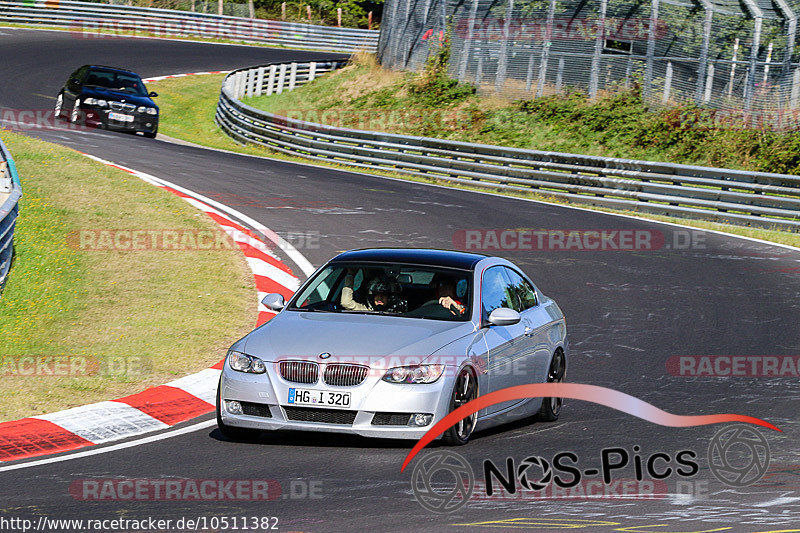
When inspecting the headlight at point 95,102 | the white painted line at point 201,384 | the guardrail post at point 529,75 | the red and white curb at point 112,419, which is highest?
the guardrail post at point 529,75

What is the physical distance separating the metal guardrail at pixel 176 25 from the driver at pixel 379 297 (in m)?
49.2

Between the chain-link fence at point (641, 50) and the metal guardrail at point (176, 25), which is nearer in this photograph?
the chain-link fence at point (641, 50)

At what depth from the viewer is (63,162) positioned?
2011 cm

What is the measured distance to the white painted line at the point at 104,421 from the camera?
862 centimetres

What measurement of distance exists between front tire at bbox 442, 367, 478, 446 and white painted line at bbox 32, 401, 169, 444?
91.1 inches

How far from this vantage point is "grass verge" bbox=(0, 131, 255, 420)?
10.4m

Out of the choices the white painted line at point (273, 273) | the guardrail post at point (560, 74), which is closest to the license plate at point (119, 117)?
the guardrail post at point (560, 74)

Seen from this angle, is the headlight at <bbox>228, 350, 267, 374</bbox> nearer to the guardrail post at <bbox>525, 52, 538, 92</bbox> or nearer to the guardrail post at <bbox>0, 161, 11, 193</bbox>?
the guardrail post at <bbox>0, 161, 11, 193</bbox>

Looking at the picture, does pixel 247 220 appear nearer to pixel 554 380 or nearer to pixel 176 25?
pixel 554 380

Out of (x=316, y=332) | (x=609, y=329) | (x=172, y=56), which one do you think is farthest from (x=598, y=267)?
(x=172, y=56)

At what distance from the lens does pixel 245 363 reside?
8.22m

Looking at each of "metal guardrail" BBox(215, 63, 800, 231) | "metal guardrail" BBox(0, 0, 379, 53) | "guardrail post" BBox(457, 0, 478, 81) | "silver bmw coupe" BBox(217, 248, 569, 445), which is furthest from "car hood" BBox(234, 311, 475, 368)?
"metal guardrail" BBox(0, 0, 379, 53)

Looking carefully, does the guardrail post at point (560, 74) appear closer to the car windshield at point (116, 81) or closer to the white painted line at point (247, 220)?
the car windshield at point (116, 81)

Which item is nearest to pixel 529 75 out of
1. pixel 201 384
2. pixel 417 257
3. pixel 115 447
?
pixel 201 384
